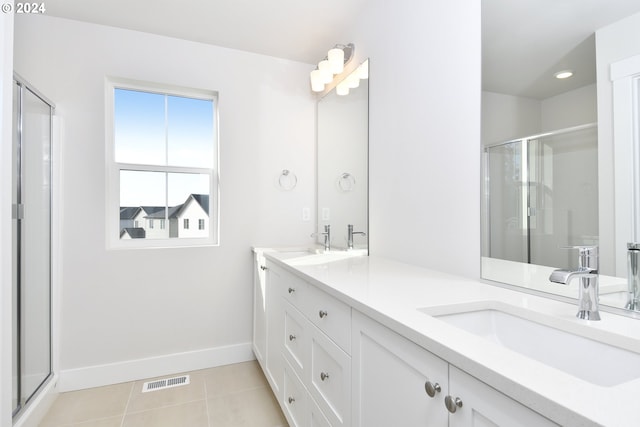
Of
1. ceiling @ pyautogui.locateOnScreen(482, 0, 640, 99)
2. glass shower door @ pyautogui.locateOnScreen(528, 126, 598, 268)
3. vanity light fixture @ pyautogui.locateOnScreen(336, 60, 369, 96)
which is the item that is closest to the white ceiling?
vanity light fixture @ pyautogui.locateOnScreen(336, 60, 369, 96)

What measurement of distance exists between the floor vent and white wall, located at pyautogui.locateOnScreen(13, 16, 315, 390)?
92mm

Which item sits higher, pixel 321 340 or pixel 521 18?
pixel 521 18

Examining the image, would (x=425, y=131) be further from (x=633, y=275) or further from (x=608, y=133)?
(x=633, y=275)

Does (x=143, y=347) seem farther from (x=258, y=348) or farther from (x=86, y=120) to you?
(x=86, y=120)

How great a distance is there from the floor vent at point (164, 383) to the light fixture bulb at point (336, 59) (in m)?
2.41

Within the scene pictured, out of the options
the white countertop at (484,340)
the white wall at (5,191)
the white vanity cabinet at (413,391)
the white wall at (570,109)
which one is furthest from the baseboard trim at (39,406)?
the white wall at (570,109)

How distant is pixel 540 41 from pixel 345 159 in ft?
4.63

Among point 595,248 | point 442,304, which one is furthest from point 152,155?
point 595,248

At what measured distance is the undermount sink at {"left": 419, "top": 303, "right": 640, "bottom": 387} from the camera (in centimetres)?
76

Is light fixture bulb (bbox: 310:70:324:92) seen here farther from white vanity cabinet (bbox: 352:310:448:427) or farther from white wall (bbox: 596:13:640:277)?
white vanity cabinet (bbox: 352:310:448:427)

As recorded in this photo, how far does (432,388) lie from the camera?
0.72 meters

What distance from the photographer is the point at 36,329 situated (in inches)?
75.5

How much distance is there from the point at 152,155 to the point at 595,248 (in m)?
2.62

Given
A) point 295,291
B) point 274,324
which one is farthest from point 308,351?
point 274,324
